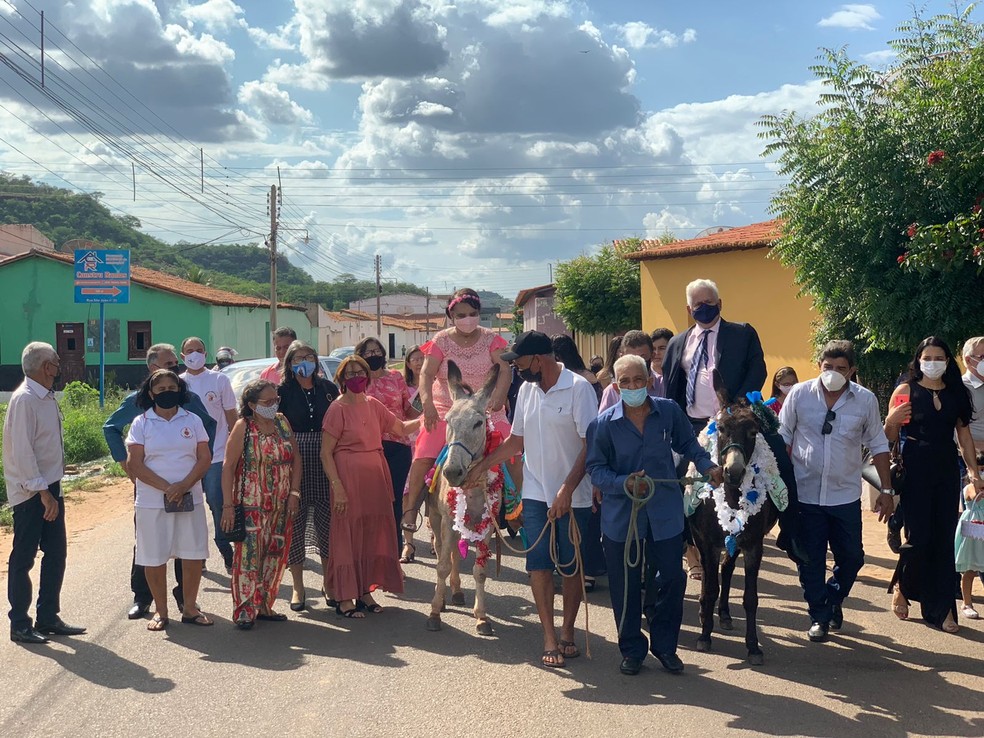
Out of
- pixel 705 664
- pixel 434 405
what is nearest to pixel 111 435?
pixel 434 405

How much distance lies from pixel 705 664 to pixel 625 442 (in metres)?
1.51

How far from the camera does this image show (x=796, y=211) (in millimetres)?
12336

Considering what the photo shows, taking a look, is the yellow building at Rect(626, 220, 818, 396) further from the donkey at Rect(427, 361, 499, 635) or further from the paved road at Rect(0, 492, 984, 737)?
the paved road at Rect(0, 492, 984, 737)

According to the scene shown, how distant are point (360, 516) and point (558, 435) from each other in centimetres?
210

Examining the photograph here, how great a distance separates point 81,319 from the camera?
42406mm

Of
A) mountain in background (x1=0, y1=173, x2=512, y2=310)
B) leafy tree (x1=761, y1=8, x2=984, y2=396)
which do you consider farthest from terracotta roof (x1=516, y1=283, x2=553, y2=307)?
leafy tree (x1=761, y1=8, x2=984, y2=396)

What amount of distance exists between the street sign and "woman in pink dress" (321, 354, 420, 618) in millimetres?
20668

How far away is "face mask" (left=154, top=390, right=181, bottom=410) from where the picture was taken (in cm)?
729

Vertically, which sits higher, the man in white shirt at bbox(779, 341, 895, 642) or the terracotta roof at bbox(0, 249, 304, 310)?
the terracotta roof at bbox(0, 249, 304, 310)

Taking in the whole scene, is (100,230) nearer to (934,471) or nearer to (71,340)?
(71,340)

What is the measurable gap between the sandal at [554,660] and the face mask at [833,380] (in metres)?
2.52

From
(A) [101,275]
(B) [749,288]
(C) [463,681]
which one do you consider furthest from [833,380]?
(A) [101,275]

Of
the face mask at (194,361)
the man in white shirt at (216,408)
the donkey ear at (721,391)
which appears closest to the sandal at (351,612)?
the man in white shirt at (216,408)

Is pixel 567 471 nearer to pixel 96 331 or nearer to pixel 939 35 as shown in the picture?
pixel 939 35
